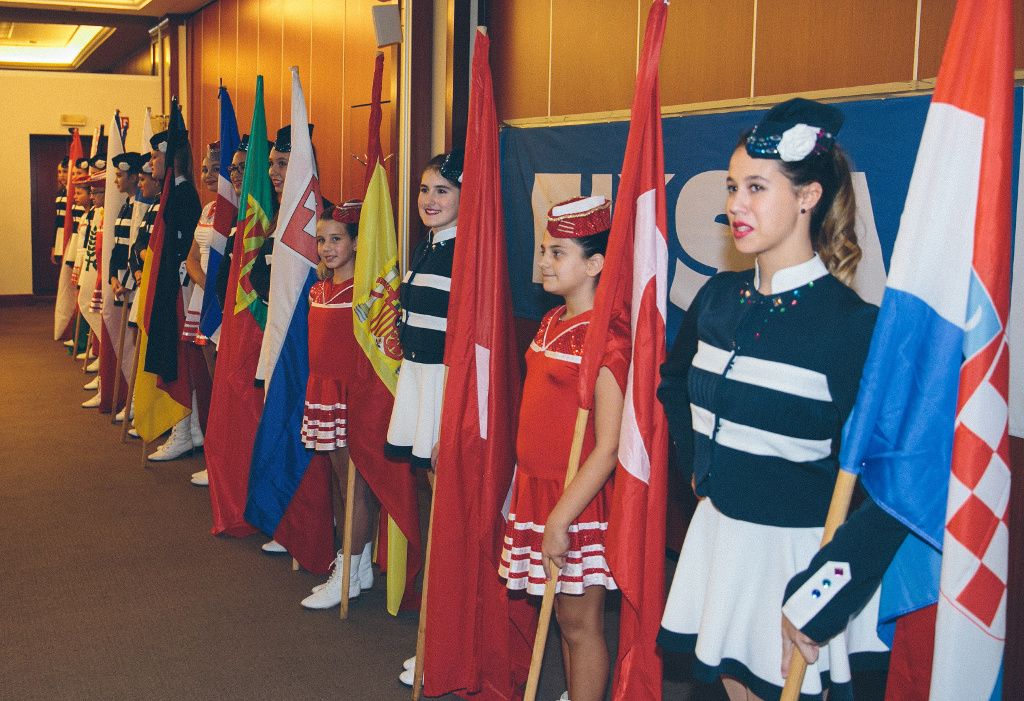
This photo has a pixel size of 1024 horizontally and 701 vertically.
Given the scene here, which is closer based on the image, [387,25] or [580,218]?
[580,218]

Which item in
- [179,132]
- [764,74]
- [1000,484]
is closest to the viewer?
[1000,484]

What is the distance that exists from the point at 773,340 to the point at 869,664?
0.59 metres

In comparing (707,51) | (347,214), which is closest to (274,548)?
(347,214)

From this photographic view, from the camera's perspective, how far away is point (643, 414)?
2.05m

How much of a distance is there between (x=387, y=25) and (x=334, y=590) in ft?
9.75

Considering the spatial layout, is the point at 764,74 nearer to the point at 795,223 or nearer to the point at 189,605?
the point at 795,223

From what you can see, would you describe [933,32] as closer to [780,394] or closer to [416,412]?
[780,394]

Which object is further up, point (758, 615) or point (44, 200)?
point (44, 200)

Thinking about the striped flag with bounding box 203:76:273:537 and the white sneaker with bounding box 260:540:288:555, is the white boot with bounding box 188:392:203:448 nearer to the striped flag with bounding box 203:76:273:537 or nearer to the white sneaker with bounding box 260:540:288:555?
the striped flag with bounding box 203:76:273:537

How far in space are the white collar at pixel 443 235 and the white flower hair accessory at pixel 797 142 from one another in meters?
1.50

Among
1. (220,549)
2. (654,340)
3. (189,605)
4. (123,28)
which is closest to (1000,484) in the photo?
(654,340)

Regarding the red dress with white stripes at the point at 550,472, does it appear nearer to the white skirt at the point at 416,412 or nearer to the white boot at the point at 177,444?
the white skirt at the point at 416,412

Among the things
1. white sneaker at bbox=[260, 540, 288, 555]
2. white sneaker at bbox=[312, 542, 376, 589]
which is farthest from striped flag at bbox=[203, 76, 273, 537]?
white sneaker at bbox=[312, 542, 376, 589]

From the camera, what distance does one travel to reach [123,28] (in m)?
10.7
